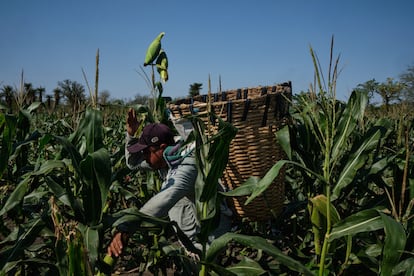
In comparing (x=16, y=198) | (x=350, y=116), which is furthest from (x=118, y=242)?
(x=350, y=116)

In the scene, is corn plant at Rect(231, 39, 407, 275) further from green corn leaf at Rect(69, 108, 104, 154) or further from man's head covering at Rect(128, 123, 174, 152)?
green corn leaf at Rect(69, 108, 104, 154)

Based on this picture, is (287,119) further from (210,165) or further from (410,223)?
(410,223)

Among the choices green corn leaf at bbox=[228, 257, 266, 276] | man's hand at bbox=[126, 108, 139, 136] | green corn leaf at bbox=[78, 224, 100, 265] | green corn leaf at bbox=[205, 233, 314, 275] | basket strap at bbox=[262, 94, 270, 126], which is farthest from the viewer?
man's hand at bbox=[126, 108, 139, 136]

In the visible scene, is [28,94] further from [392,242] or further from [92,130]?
[392,242]

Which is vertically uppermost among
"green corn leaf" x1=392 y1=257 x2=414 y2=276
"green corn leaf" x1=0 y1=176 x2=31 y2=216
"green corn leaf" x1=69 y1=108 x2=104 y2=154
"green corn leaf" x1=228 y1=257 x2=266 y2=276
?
"green corn leaf" x1=69 y1=108 x2=104 y2=154

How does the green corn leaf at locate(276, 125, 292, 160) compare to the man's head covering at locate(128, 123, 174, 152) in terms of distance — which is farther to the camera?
the man's head covering at locate(128, 123, 174, 152)

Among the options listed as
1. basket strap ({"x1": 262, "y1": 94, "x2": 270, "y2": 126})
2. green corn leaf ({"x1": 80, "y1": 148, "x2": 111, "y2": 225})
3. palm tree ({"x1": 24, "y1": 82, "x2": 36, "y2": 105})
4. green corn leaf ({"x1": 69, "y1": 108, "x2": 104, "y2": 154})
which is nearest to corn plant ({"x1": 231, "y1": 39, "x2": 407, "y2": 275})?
basket strap ({"x1": 262, "y1": 94, "x2": 270, "y2": 126})

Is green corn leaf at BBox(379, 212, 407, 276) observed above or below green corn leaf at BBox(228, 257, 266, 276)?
above

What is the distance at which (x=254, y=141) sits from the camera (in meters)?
2.11

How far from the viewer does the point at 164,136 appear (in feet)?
7.59

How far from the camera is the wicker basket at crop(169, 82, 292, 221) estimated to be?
6.73ft

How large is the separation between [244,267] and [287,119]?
0.96 m

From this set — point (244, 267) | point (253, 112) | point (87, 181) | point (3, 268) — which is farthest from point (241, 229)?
point (3, 268)

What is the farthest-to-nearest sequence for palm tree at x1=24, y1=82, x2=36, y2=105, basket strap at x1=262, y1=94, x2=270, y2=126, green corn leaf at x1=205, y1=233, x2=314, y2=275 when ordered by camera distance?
palm tree at x1=24, y1=82, x2=36, y2=105 → basket strap at x1=262, y1=94, x2=270, y2=126 → green corn leaf at x1=205, y1=233, x2=314, y2=275
